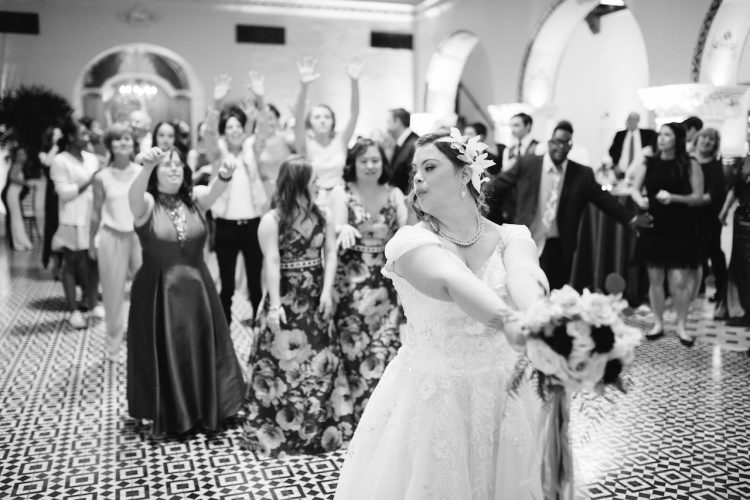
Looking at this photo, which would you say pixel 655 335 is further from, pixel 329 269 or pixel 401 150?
pixel 329 269

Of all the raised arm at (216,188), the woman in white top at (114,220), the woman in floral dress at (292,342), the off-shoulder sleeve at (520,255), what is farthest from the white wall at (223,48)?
the off-shoulder sleeve at (520,255)

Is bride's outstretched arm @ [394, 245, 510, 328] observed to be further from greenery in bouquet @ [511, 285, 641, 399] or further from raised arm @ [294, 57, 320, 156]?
raised arm @ [294, 57, 320, 156]

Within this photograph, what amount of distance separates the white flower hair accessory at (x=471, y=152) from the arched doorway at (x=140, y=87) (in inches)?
476

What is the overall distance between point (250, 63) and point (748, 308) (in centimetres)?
1009

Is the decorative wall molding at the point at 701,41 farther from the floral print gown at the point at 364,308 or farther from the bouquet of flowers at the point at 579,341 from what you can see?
the bouquet of flowers at the point at 579,341

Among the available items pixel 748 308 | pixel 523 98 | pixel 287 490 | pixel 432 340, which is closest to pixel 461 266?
pixel 432 340

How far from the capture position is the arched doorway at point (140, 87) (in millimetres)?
13438

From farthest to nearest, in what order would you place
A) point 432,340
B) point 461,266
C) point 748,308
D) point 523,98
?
point 523,98
point 748,308
point 432,340
point 461,266

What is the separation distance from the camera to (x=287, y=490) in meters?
2.98

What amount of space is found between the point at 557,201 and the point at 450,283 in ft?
12.1

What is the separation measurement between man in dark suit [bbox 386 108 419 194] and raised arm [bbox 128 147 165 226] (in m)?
1.73

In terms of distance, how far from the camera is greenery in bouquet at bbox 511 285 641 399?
1.40 metres

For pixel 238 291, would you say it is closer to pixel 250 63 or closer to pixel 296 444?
pixel 296 444

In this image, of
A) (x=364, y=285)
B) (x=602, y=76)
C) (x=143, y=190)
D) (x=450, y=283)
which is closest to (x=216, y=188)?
(x=143, y=190)
